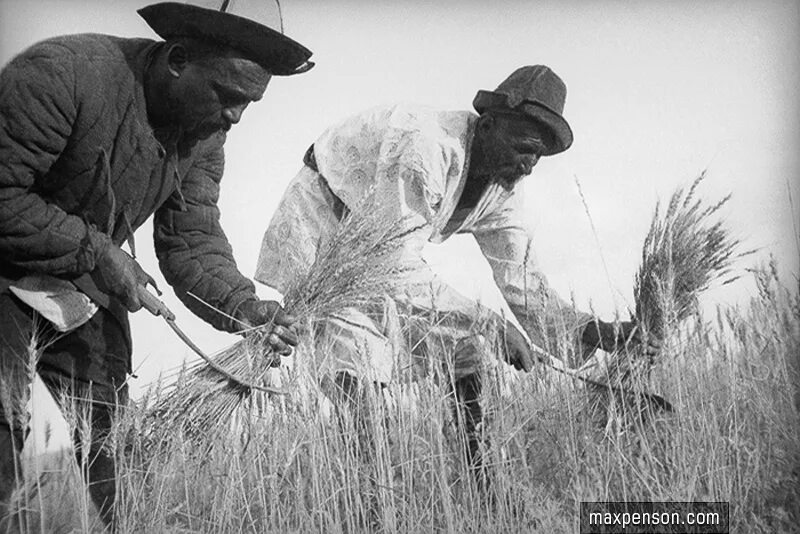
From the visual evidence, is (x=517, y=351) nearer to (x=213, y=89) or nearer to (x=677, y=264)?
(x=677, y=264)

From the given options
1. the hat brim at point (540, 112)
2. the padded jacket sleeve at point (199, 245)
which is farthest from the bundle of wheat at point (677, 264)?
the padded jacket sleeve at point (199, 245)

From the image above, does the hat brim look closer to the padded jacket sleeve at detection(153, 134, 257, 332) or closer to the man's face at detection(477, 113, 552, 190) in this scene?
the man's face at detection(477, 113, 552, 190)

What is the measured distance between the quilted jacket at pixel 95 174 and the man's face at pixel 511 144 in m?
0.88

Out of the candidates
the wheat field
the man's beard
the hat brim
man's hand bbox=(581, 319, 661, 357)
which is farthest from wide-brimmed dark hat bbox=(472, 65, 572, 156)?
the wheat field

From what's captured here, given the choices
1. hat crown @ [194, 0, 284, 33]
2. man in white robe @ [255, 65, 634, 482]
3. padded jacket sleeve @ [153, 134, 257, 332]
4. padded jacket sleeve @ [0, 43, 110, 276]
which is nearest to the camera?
padded jacket sleeve @ [0, 43, 110, 276]

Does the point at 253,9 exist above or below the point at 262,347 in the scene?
above

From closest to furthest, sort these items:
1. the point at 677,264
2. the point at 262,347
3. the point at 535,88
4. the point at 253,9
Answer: the point at 262,347 → the point at 253,9 → the point at 677,264 → the point at 535,88

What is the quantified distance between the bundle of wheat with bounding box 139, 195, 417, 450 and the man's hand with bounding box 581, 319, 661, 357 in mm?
745

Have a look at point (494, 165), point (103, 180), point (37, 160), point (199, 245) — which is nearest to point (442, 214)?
point (494, 165)

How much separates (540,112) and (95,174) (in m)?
1.38

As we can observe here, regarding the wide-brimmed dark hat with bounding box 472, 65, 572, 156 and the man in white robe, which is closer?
the man in white robe

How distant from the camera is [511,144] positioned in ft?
9.68

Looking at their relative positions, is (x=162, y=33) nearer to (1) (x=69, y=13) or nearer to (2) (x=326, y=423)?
(1) (x=69, y=13)

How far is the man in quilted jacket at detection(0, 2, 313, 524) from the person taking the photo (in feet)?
7.01
